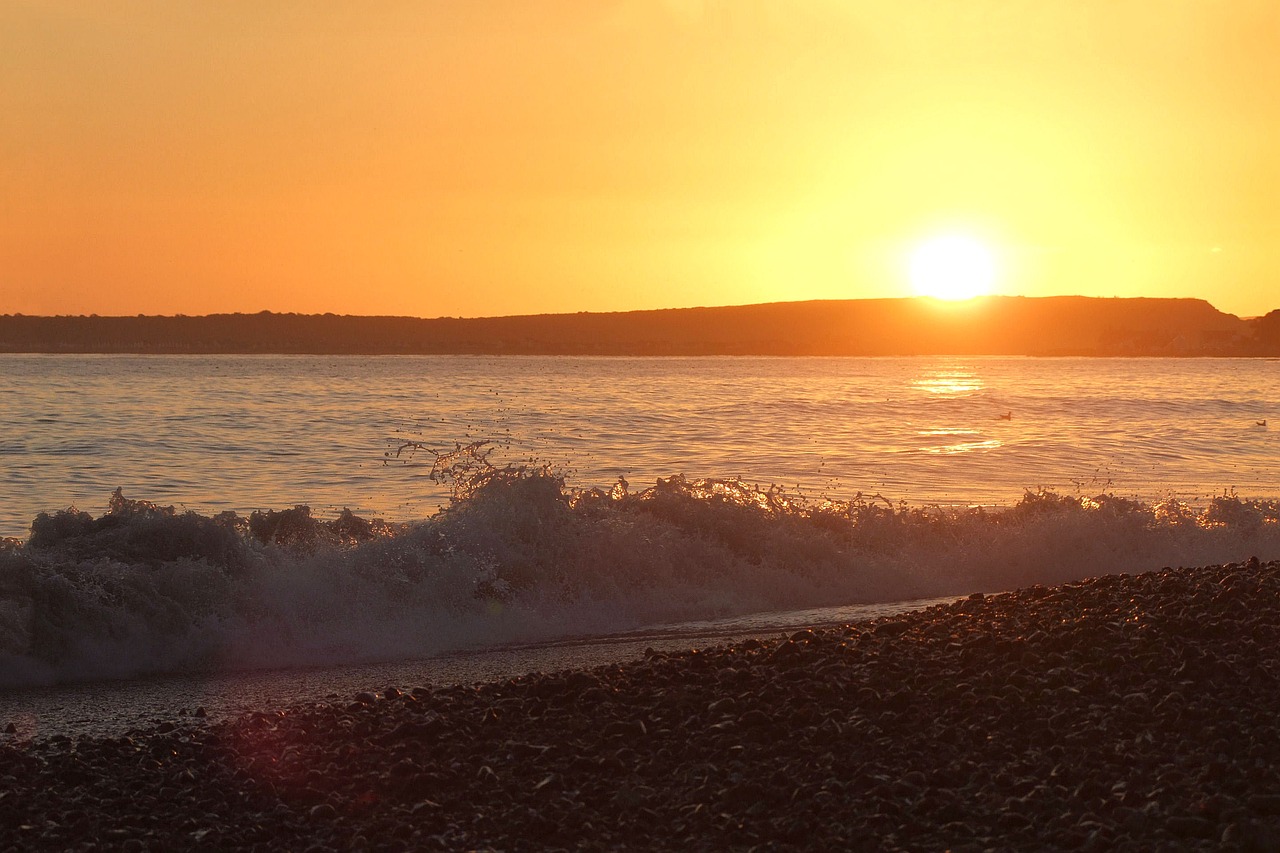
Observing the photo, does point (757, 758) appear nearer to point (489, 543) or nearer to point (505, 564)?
point (505, 564)

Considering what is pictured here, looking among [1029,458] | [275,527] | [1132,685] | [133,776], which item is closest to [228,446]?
[275,527]

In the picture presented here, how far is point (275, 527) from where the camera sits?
14.5 m

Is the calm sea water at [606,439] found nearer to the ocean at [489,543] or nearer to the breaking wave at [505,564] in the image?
the ocean at [489,543]

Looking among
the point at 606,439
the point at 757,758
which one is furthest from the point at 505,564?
the point at 606,439

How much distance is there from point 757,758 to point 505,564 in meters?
7.08

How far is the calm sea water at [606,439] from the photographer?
21.2 meters

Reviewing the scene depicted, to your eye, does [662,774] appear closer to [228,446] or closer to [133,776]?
[133,776]

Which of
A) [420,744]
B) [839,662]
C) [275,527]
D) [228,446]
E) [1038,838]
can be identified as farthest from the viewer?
[228,446]

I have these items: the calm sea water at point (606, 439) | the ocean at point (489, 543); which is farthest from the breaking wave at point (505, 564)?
the calm sea water at point (606, 439)

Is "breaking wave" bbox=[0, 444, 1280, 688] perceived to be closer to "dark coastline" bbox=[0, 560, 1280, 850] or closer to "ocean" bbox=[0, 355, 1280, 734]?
"ocean" bbox=[0, 355, 1280, 734]

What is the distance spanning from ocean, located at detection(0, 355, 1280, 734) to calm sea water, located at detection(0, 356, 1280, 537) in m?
0.19

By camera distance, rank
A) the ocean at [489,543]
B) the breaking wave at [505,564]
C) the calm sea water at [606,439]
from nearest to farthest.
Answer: the ocean at [489,543] < the breaking wave at [505,564] < the calm sea water at [606,439]

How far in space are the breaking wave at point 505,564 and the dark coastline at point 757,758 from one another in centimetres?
276

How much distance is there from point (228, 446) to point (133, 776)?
2174cm
